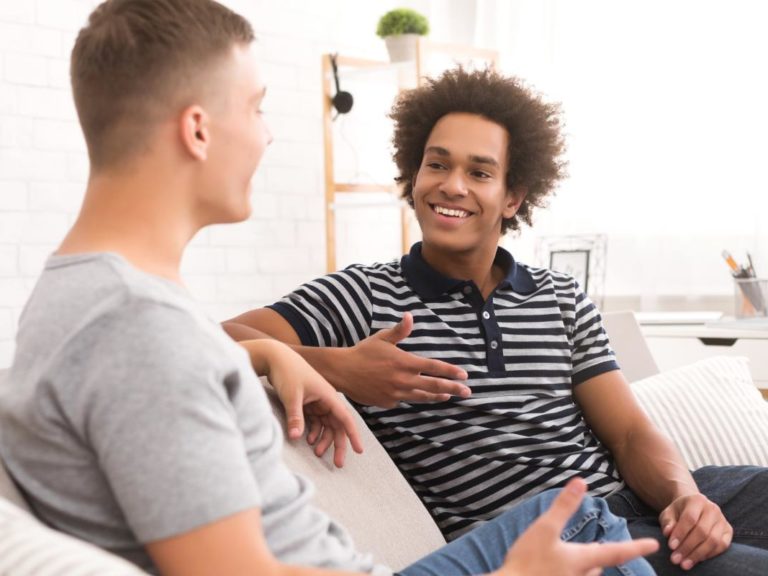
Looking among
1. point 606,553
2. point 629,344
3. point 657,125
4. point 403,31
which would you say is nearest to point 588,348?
point 629,344

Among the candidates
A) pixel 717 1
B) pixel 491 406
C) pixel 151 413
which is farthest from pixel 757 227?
pixel 151 413

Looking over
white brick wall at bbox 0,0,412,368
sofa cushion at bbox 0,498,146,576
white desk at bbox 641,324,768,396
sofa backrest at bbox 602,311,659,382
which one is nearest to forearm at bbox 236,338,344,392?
sofa cushion at bbox 0,498,146,576

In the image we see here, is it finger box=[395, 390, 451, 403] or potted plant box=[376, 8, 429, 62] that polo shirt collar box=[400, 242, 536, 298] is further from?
potted plant box=[376, 8, 429, 62]

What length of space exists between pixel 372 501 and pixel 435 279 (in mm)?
425

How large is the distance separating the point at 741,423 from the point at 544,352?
58 centimetres

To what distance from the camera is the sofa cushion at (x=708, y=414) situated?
1.96 metres

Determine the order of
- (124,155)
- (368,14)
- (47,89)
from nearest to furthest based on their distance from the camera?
(124,155) → (47,89) → (368,14)

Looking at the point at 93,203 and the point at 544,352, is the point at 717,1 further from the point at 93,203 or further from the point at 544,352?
the point at 93,203

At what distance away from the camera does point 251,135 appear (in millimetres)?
946

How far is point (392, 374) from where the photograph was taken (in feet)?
4.58

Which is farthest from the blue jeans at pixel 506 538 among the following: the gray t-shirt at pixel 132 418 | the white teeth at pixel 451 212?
the white teeth at pixel 451 212

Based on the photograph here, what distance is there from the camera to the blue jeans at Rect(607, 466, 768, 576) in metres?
1.47

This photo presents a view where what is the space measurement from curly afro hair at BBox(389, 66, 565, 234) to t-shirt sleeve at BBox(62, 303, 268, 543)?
3.66 ft

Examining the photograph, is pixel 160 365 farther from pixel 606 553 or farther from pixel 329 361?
pixel 329 361
